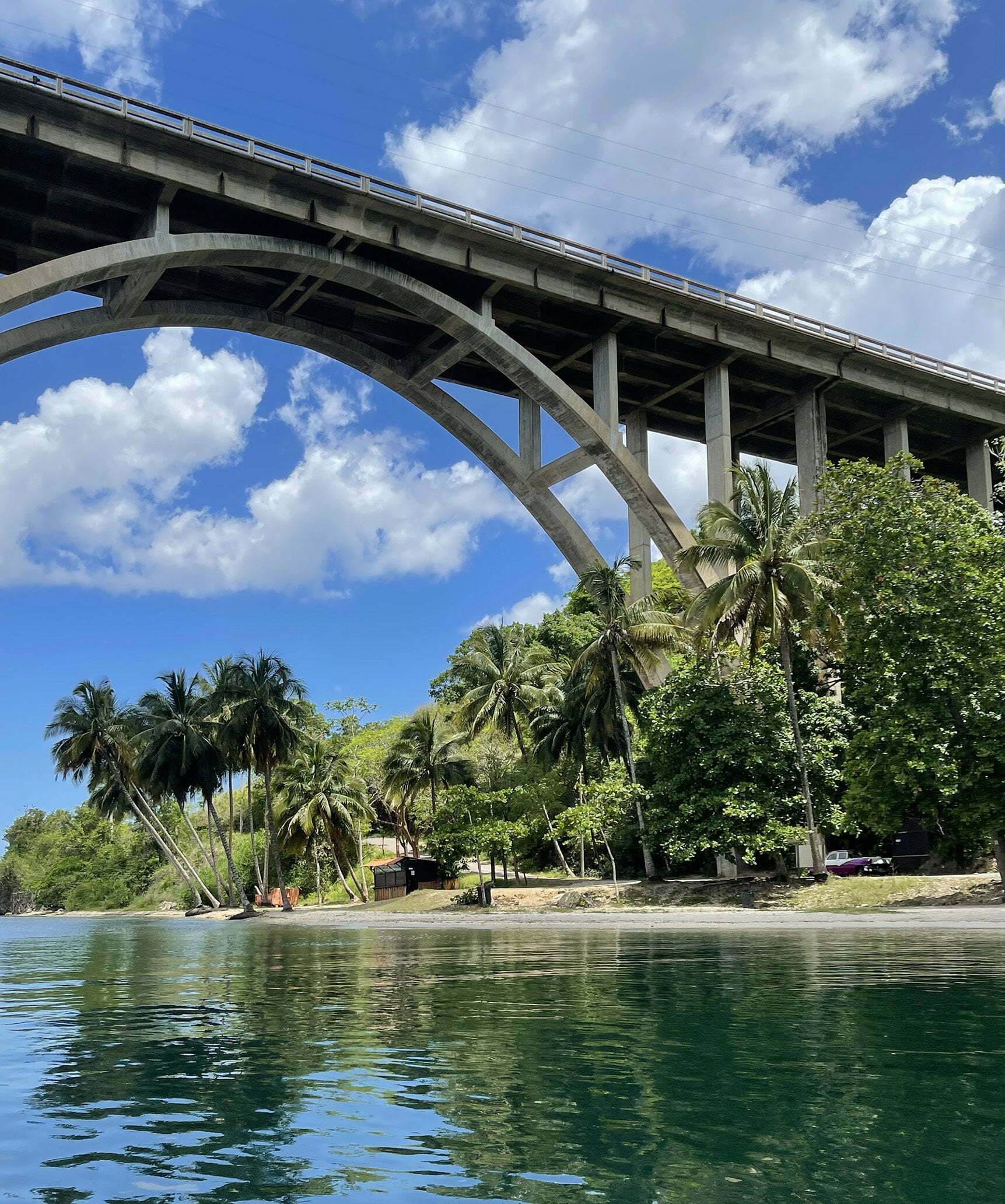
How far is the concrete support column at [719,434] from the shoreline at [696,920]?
49.2 ft

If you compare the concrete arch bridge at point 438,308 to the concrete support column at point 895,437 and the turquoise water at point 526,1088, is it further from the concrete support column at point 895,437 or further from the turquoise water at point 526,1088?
the turquoise water at point 526,1088

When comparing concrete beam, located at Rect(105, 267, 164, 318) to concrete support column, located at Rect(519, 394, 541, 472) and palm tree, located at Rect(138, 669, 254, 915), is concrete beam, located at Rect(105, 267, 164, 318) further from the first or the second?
palm tree, located at Rect(138, 669, 254, 915)

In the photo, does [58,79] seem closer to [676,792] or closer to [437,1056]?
[676,792]

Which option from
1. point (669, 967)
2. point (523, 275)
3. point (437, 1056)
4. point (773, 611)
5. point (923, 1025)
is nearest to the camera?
point (437, 1056)

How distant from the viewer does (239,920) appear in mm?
49625

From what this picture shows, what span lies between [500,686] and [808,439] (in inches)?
679

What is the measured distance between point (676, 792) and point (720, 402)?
1492 cm

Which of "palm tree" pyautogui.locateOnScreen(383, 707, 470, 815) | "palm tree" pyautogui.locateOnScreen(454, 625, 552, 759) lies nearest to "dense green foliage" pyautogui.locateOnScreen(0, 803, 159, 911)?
"palm tree" pyautogui.locateOnScreen(383, 707, 470, 815)

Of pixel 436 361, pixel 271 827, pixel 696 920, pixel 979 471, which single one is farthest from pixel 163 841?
pixel 979 471

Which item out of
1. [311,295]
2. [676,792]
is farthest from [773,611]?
[311,295]

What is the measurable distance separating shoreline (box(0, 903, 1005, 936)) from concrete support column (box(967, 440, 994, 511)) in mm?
26452

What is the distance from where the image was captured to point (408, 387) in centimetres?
3800

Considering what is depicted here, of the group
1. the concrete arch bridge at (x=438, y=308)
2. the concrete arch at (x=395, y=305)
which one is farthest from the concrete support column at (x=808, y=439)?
the concrete arch at (x=395, y=305)

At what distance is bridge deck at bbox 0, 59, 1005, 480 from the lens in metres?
27.7
